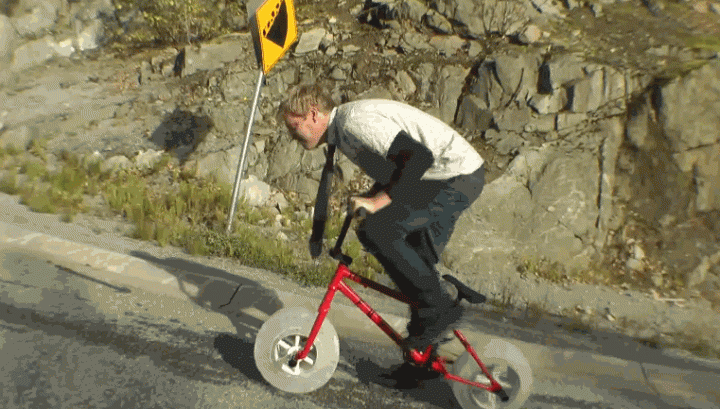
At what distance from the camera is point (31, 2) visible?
34.0 feet

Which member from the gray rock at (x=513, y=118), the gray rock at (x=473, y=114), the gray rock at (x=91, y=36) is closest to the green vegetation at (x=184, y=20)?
the gray rock at (x=91, y=36)

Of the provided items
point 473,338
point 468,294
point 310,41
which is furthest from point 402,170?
point 310,41

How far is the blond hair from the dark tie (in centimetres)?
25

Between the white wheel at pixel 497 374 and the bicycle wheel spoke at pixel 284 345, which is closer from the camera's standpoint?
the white wheel at pixel 497 374

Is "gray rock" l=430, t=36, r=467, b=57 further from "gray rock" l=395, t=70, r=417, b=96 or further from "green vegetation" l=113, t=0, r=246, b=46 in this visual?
"green vegetation" l=113, t=0, r=246, b=46

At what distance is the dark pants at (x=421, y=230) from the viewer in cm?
303

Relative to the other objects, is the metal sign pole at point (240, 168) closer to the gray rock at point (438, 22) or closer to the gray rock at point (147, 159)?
the gray rock at point (147, 159)

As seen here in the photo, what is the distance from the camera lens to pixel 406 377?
3914mm

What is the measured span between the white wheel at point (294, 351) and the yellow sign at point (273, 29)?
3120 millimetres

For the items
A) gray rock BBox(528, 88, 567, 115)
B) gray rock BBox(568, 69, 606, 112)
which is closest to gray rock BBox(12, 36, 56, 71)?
gray rock BBox(528, 88, 567, 115)

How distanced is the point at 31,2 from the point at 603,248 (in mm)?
10474

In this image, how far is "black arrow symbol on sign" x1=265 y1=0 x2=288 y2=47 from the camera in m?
5.74

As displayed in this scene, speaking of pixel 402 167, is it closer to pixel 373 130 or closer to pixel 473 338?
pixel 373 130

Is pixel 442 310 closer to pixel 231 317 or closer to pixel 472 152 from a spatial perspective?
pixel 472 152
